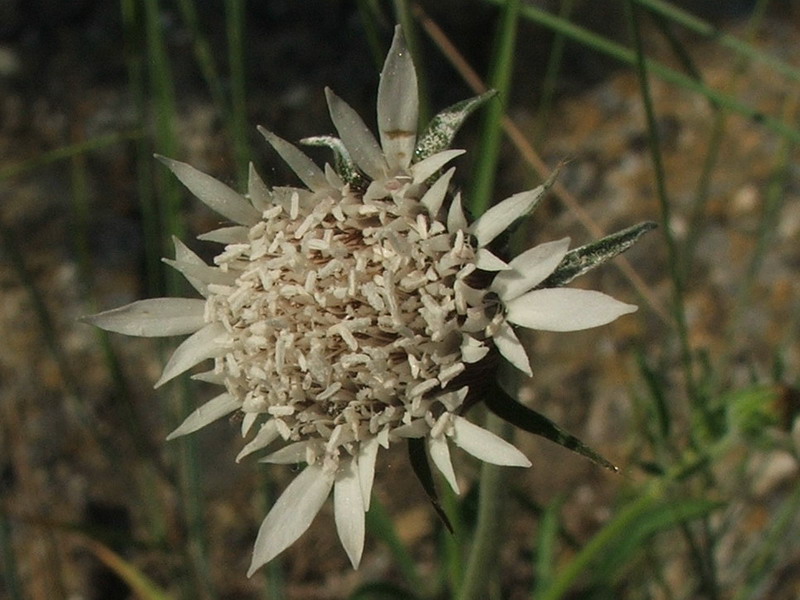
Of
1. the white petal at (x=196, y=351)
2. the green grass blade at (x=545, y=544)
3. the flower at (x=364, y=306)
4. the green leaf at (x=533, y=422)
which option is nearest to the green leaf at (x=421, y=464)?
the flower at (x=364, y=306)

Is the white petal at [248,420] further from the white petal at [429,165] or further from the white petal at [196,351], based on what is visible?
the white petal at [429,165]

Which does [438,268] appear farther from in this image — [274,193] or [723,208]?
[723,208]

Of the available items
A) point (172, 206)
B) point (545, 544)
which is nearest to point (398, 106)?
point (172, 206)

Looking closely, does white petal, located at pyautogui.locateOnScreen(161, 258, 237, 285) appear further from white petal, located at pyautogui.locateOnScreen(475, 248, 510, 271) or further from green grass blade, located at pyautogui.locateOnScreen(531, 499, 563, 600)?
green grass blade, located at pyautogui.locateOnScreen(531, 499, 563, 600)

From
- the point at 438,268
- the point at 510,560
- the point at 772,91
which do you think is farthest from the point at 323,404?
the point at 772,91

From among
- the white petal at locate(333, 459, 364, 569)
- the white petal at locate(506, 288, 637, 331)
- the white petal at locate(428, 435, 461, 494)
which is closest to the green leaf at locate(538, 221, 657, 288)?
the white petal at locate(506, 288, 637, 331)

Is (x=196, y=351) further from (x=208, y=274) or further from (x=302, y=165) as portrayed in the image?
(x=302, y=165)
